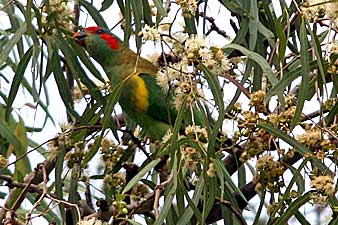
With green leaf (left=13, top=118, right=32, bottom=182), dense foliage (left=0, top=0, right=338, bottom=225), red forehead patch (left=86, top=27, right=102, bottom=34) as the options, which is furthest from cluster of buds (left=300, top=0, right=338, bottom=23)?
green leaf (left=13, top=118, right=32, bottom=182)

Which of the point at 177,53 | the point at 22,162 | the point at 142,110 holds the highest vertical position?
the point at 177,53

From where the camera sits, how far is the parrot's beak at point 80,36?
2105 mm

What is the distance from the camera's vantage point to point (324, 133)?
152 centimetres

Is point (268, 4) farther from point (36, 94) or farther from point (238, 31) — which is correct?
point (36, 94)

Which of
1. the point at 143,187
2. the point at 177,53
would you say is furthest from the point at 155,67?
the point at 177,53

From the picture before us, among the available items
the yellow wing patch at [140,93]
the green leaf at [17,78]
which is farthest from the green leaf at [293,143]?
the yellow wing patch at [140,93]

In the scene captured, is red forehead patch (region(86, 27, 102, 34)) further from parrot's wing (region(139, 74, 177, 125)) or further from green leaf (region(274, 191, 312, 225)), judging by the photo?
green leaf (region(274, 191, 312, 225))

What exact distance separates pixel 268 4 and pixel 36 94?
0.49 m

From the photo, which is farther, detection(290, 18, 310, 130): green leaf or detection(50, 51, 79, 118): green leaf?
detection(50, 51, 79, 118): green leaf

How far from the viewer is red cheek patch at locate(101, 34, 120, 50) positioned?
2.32 metres

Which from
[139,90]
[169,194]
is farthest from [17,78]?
[169,194]

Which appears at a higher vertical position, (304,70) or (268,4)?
(268,4)

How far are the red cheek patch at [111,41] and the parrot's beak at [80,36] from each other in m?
0.09

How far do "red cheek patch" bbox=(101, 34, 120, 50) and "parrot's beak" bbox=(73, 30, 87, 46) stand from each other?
0.09 m
